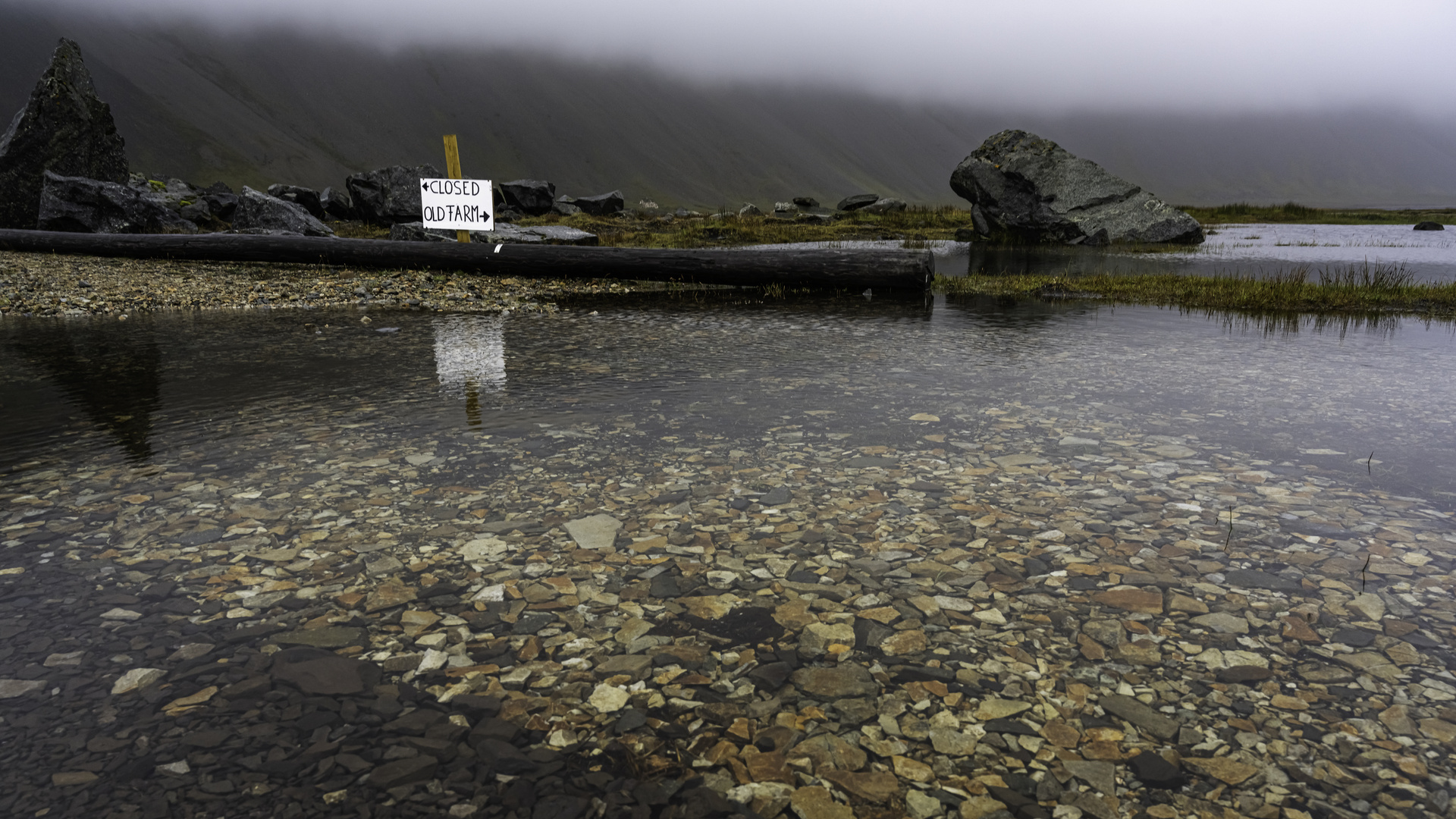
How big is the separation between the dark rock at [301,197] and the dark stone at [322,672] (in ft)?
135

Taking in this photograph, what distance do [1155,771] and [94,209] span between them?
94.9 feet

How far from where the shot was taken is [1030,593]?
3.32 metres

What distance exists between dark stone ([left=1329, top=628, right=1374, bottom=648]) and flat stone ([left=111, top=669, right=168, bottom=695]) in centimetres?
406

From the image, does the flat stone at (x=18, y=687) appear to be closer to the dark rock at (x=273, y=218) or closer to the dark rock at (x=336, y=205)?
the dark rock at (x=273, y=218)

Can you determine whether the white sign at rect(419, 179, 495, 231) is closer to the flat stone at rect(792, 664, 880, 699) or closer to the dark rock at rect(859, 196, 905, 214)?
the flat stone at rect(792, 664, 880, 699)

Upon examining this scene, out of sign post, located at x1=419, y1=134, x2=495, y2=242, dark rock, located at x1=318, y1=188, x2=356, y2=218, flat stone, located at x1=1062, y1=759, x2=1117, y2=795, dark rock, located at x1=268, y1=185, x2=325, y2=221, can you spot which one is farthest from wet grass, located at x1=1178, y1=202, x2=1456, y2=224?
flat stone, located at x1=1062, y1=759, x2=1117, y2=795

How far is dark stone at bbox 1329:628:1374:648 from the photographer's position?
9.70 ft

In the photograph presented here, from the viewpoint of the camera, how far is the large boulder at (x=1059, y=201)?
1211 inches

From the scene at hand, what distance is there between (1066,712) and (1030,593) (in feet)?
2.57

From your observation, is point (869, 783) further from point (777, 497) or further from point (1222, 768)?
point (777, 497)

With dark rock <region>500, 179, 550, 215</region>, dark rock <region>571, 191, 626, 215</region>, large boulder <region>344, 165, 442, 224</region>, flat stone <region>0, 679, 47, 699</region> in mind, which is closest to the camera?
flat stone <region>0, 679, 47, 699</region>

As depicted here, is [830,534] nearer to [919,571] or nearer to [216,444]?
[919,571]

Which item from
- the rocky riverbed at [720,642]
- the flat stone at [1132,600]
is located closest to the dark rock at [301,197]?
the rocky riverbed at [720,642]

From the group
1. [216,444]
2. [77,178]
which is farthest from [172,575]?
[77,178]
